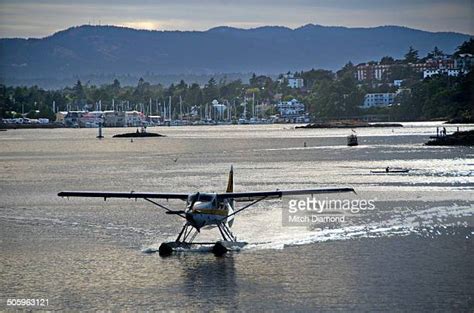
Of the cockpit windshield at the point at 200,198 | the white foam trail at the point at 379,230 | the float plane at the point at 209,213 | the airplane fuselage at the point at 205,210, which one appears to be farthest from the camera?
the white foam trail at the point at 379,230

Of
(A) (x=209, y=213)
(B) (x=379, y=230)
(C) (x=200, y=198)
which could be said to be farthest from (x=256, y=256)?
(B) (x=379, y=230)

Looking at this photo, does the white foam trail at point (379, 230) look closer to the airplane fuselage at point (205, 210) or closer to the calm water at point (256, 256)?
the calm water at point (256, 256)

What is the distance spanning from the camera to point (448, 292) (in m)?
28.3

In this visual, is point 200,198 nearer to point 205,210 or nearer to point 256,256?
point 205,210

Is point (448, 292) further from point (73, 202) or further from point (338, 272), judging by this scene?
point (73, 202)

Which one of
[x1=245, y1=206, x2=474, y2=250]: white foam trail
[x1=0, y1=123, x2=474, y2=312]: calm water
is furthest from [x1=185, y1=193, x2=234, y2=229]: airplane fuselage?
[x1=245, y1=206, x2=474, y2=250]: white foam trail

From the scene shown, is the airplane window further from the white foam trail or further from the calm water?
the white foam trail

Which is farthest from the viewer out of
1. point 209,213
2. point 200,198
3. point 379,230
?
point 379,230

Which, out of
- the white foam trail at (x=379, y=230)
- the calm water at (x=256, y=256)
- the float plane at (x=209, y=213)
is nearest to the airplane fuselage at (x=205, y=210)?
the float plane at (x=209, y=213)

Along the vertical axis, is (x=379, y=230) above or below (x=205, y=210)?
below

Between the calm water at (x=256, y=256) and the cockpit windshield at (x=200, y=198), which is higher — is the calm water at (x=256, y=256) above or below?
below

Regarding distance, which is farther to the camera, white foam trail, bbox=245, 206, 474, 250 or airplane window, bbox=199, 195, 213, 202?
white foam trail, bbox=245, 206, 474, 250

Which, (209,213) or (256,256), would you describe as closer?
(209,213)

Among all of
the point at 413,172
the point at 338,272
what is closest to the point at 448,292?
the point at 338,272
